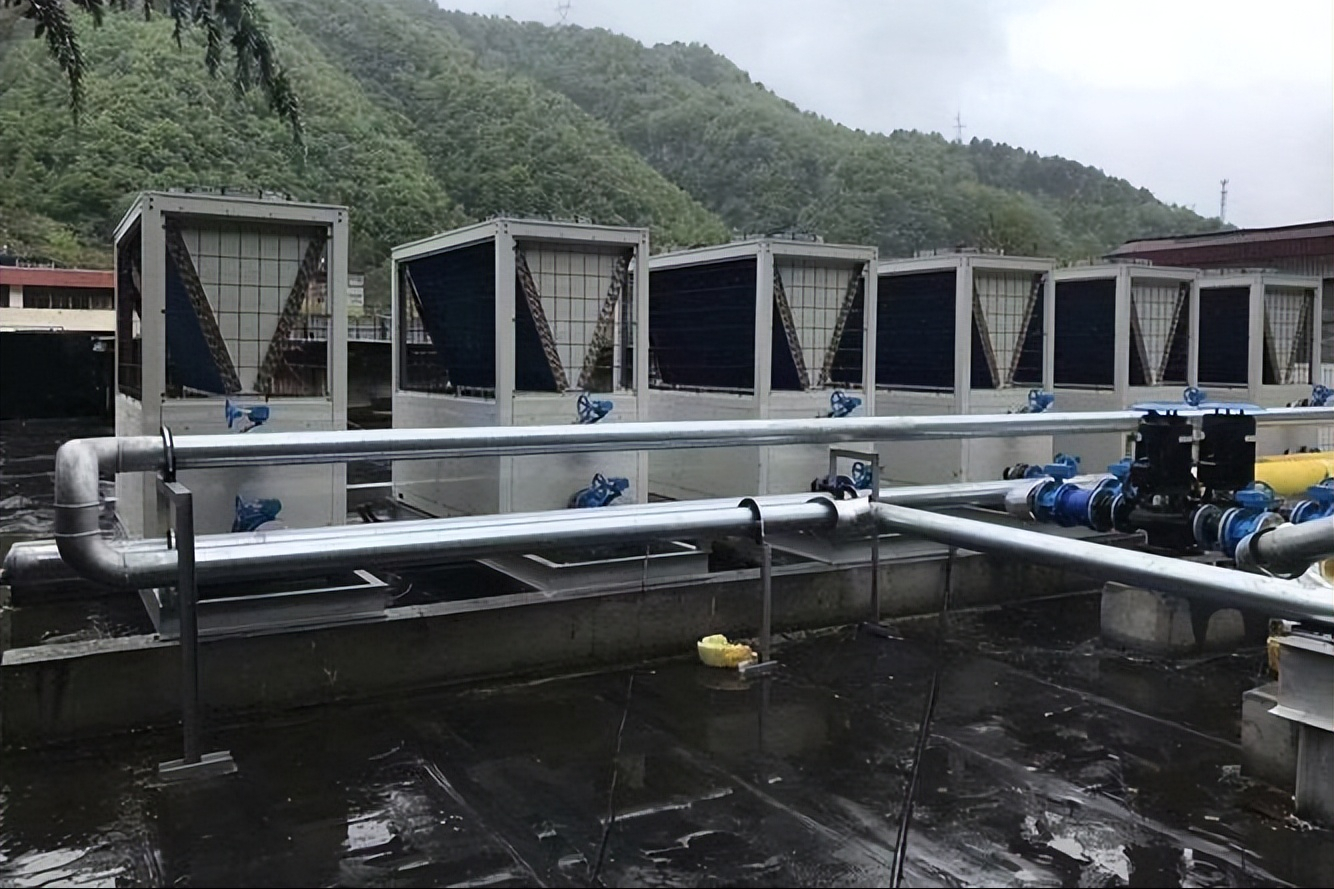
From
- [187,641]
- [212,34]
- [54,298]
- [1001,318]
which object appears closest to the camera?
[187,641]

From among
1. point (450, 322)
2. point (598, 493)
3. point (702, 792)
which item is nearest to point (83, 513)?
point (702, 792)

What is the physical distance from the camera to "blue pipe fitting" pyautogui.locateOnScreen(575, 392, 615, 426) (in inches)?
208

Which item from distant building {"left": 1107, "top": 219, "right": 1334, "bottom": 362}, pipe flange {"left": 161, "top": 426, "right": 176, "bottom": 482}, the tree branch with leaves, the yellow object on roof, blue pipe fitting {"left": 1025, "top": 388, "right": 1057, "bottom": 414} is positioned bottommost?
the yellow object on roof

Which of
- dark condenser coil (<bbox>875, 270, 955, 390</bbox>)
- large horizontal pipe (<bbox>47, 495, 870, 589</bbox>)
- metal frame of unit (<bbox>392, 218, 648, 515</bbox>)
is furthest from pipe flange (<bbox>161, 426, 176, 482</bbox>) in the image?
dark condenser coil (<bbox>875, 270, 955, 390</bbox>)

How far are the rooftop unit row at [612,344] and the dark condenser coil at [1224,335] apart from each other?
0.9 inches

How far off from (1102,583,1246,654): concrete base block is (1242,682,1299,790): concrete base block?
4.17 ft

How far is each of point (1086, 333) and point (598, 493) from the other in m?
4.91

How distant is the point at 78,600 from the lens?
210 inches

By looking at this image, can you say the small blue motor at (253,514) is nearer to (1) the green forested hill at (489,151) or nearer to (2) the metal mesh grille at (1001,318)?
(2) the metal mesh grille at (1001,318)

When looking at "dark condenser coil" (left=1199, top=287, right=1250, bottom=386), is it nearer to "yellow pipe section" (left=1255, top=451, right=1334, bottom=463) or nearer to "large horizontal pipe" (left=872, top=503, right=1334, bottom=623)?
"yellow pipe section" (left=1255, top=451, right=1334, bottom=463)

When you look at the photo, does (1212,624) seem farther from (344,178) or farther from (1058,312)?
(344,178)

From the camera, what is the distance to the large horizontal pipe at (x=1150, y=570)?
9.37 feet

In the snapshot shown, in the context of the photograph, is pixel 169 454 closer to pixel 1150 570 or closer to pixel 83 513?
pixel 83 513

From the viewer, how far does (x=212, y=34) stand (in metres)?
4.49
